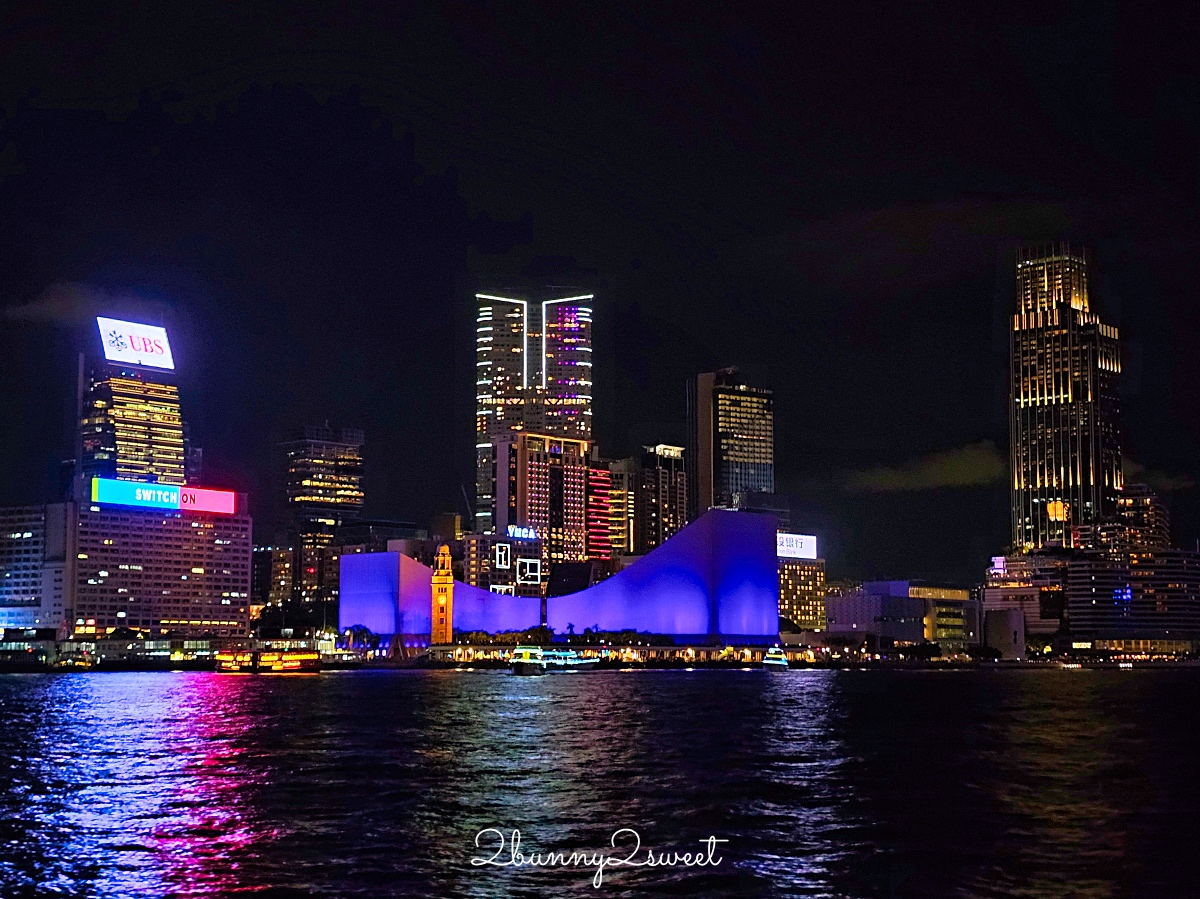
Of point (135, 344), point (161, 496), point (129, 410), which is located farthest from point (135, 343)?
point (161, 496)

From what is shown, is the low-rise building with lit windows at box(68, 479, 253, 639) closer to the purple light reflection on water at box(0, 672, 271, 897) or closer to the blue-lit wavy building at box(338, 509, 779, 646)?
the blue-lit wavy building at box(338, 509, 779, 646)

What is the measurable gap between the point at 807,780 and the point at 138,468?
526ft

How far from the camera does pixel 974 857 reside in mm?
25469

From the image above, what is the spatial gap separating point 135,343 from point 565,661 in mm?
76413

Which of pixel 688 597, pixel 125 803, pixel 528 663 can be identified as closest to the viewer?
pixel 125 803

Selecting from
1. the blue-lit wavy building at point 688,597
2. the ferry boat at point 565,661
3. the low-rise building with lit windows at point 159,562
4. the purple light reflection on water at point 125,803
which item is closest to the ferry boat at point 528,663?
the ferry boat at point 565,661

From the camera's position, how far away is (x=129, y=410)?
186 metres

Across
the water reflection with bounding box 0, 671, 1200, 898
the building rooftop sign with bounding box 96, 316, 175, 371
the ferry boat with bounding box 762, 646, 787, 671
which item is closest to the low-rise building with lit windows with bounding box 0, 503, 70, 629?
the building rooftop sign with bounding box 96, 316, 175, 371

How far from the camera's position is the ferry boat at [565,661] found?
433ft

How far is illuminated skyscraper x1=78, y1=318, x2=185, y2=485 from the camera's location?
7205 inches

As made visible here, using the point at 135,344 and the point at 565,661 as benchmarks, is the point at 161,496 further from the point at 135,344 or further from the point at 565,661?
the point at 565,661

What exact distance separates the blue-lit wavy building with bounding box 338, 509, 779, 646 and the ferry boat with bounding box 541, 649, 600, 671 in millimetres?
10239

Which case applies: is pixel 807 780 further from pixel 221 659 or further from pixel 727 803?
pixel 221 659

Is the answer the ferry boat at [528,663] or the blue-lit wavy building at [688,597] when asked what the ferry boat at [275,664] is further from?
the blue-lit wavy building at [688,597]
